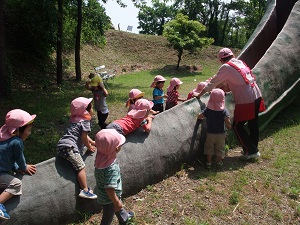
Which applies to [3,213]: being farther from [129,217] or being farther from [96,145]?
[129,217]

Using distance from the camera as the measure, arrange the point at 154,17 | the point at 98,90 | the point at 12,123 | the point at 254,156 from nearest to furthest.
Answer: the point at 12,123 < the point at 254,156 < the point at 98,90 < the point at 154,17

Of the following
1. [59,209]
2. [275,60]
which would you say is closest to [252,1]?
[275,60]

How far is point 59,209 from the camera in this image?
3.57 meters

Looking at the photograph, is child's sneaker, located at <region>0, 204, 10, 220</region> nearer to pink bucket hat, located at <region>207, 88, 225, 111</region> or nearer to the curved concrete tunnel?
the curved concrete tunnel

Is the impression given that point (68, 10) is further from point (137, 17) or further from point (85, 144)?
point (137, 17)

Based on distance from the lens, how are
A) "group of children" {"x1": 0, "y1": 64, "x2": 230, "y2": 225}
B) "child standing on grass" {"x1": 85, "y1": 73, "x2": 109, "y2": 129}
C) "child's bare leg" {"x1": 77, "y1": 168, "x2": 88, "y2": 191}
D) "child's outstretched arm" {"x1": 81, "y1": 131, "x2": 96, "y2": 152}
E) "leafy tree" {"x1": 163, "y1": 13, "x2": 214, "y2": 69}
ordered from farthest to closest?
"leafy tree" {"x1": 163, "y1": 13, "x2": 214, "y2": 69} → "child standing on grass" {"x1": 85, "y1": 73, "x2": 109, "y2": 129} → "child's outstretched arm" {"x1": 81, "y1": 131, "x2": 96, "y2": 152} → "child's bare leg" {"x1": 77, "y1": 168, "x2": 88, "y2": 191} → "group of children" {"x1": 0, "y1": 64, "x2": 230, "y2": 225}

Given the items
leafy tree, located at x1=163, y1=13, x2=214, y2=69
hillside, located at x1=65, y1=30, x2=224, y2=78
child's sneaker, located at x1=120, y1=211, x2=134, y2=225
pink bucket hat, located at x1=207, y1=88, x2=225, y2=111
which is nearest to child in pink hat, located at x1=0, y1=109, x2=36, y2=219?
child's sneaker, located at x1=120, y1=211, x2=134, y2=225

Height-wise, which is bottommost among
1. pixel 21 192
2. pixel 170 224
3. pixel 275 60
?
pixel 170 224

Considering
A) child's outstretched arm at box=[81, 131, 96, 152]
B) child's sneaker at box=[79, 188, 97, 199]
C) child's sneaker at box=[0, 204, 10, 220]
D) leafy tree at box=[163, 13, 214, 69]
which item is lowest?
child's sneaker at box=[79, 188, 97, 199]

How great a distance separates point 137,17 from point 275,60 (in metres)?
57.9

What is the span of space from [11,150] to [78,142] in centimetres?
82

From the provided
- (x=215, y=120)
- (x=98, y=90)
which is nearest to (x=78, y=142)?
(x=215, y=120)

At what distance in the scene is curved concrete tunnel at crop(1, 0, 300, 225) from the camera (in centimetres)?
349

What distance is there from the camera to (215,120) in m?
4.80
